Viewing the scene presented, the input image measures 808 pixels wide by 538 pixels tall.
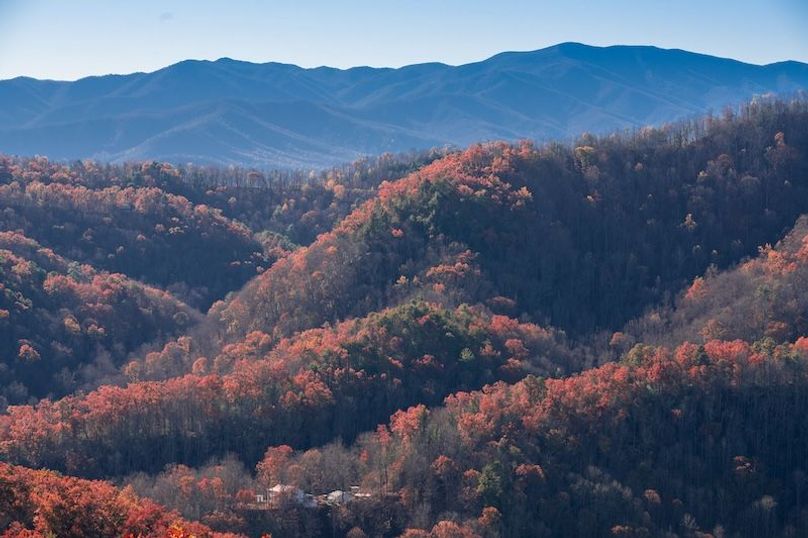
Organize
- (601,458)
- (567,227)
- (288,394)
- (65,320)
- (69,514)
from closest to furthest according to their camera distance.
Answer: (69,514) < (601,458) < (288,394) < (65,320) < (567,227)

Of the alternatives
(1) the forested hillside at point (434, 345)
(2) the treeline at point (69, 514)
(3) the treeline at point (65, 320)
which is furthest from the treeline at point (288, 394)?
(2) the treeline at point (69, 514)

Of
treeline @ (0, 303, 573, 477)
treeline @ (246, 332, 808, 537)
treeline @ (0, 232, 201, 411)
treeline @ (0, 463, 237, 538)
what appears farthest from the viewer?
treeline @ (0, 232, 201, 411)

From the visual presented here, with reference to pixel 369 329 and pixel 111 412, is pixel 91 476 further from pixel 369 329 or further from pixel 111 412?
pixel 369 329

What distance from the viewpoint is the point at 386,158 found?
191250mm

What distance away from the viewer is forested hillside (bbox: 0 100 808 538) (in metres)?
76.3

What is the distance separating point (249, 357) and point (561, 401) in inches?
1231

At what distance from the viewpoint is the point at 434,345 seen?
323 ft

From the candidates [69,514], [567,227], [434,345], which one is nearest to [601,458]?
[434,345]

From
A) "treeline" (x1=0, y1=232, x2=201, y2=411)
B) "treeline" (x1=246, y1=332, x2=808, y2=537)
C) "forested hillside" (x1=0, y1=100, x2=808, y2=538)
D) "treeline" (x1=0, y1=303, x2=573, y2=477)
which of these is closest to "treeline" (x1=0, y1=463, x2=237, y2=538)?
"forested hillside" (x1=0, y1=100, x2=808, y2=538)

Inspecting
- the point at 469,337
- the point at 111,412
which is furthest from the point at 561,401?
the point at 111,412

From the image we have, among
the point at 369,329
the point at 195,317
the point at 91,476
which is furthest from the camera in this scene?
the point at 195,317

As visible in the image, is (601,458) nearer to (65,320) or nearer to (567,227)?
(567,227)

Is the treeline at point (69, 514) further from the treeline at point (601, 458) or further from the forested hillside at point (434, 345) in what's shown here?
the treeline at point (601, 458)

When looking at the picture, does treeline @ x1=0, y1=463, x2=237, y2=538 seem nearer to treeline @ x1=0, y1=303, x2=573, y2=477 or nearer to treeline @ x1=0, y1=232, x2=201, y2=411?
treeline @ x1=0, y1=303, x2=573, y2=477
